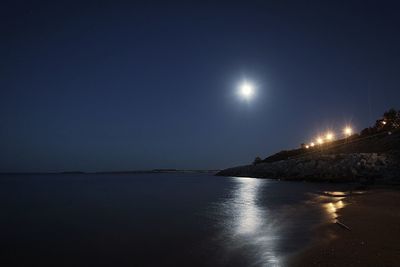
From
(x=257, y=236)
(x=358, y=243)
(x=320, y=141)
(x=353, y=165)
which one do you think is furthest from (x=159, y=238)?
(x=320, y=141)

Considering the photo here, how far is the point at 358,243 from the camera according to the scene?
10172mm

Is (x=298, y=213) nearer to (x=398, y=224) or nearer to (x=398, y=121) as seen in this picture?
(x=398, y=224)

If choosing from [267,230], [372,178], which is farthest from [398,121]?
[267,230]

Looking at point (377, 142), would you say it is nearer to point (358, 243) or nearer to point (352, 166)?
point (352, 166)

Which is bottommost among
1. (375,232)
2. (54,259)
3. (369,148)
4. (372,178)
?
(54,259)

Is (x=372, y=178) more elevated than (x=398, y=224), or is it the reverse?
(x=372, y=178)

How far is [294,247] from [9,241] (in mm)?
12626

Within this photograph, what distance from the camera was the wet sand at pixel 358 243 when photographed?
8.41m

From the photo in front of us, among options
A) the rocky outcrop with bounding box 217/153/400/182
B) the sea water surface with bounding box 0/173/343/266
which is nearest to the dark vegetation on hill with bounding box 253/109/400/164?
the rocky outcrop with bounding box 217/153/400/182

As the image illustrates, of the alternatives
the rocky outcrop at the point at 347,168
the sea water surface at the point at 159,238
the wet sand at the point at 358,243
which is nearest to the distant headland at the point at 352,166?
the rocky outcrop at the point at 347,168

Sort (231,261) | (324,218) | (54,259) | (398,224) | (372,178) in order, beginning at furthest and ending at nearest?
(372,178)
(324,218)
(398,224)
(54,259)
(231,261)

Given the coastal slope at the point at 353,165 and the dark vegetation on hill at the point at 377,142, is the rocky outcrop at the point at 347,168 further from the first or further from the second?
the dark vegetation on hill at the point at 377,142

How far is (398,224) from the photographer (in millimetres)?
12922

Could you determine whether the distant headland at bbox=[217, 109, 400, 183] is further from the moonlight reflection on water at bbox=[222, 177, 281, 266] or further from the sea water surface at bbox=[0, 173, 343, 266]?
the sea water surface at bbox=[0, 173, 343, 266]
